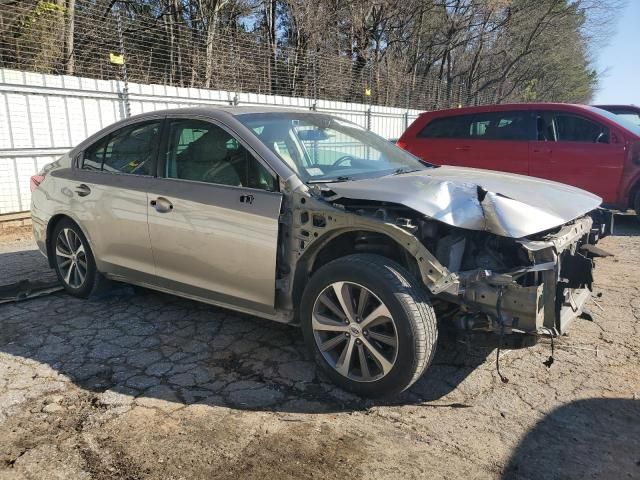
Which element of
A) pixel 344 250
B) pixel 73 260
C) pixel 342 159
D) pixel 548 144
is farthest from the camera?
pixel 548 144

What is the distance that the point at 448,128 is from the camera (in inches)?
336

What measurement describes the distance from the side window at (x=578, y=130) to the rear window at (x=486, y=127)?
384 millimetres

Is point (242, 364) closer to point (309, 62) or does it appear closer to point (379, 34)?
point (309, 62)

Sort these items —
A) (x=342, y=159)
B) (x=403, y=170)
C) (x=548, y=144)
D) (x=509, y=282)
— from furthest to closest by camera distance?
(x=548, y=144) < (x=403, y=170) < (x=342, y=159) < (x=509, y=282)

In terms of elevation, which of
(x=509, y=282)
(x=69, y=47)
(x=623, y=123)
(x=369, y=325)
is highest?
(x=69, y=47)

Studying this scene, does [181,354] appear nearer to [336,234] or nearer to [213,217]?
[213,217]

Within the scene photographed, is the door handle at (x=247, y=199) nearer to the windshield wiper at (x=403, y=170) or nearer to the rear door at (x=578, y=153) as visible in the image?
the windshield wiper at (x=403, y=170)

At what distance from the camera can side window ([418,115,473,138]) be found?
27.5 ft

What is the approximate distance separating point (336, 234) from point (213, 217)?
91 centimetres

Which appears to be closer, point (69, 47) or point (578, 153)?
point (578, 153)

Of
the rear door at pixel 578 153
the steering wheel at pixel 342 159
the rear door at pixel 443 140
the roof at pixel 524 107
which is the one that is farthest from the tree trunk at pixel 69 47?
the rear door at pixel 578 153

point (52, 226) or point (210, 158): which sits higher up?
point (210, 158)

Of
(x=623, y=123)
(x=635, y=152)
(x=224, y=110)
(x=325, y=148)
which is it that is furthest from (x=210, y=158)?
(x=623, y=123)

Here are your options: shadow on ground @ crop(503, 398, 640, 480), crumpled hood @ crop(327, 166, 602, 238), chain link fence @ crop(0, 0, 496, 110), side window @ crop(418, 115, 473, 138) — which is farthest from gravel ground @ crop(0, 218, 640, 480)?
chain link fence @ crop(0, 0, 496, 110)
